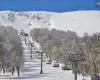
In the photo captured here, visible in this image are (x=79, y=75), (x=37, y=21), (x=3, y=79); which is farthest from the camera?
(x=37, y=21)

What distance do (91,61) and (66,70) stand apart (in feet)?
41.1

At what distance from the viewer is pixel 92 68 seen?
124 feet

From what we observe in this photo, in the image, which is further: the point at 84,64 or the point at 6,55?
the point at 6,55

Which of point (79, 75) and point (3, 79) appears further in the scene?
point (79, 75)

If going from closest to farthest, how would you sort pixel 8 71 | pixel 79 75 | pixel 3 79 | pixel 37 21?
pixel 3 79, pixel 79 75, pixel 8 71, pixel 37 21

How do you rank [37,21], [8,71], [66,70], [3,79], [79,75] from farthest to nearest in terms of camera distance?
[37,21] → [66,70] → [8,71] → [79,75] → [3,79]

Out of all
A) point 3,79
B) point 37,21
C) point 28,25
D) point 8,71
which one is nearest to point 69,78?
point 3,79

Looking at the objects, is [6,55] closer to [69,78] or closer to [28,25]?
[69,78]

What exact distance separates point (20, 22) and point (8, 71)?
477 feet

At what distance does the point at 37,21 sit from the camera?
639 feet

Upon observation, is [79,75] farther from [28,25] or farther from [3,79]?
[28,25]
